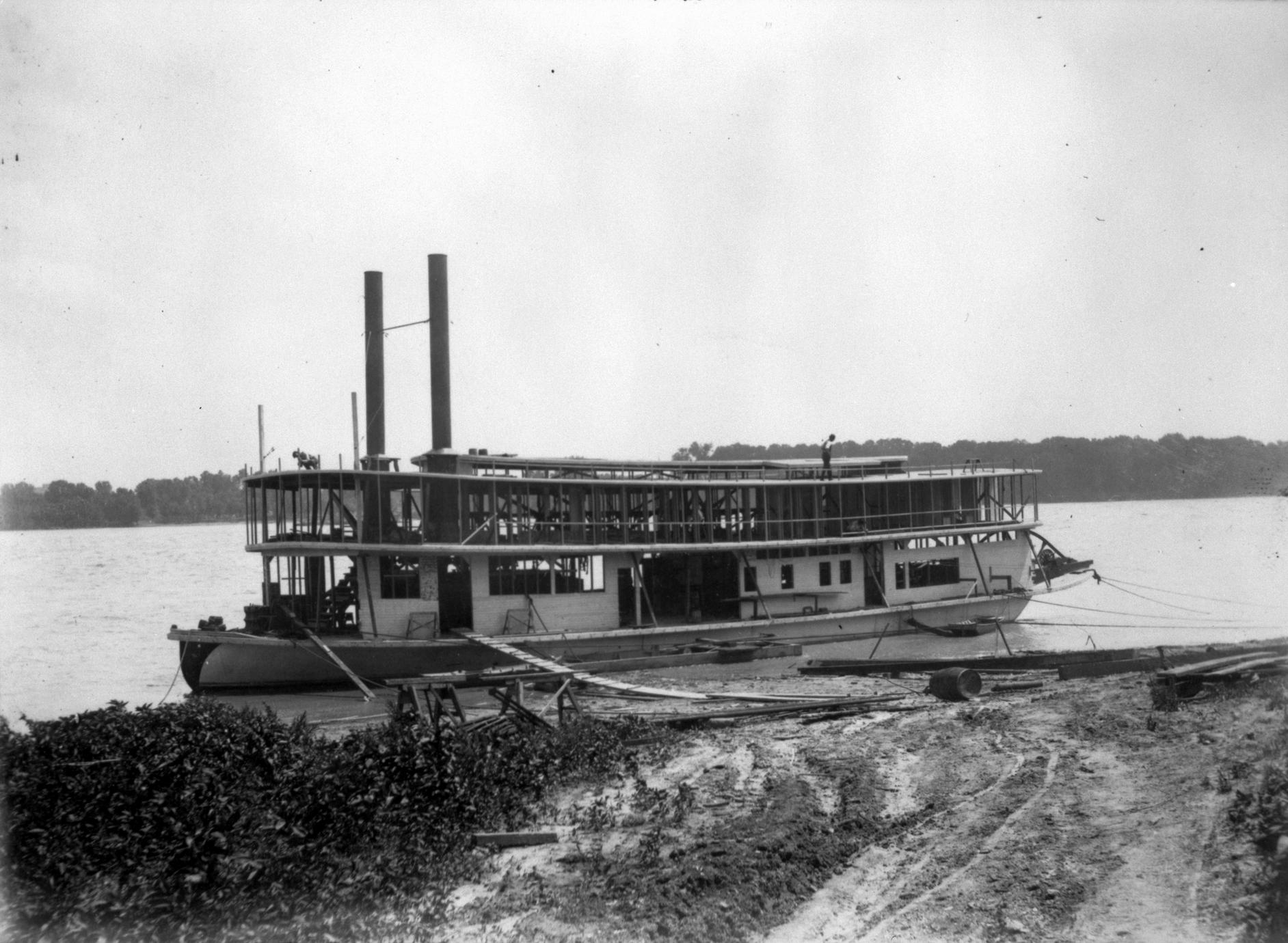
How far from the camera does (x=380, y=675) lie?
21.2 m

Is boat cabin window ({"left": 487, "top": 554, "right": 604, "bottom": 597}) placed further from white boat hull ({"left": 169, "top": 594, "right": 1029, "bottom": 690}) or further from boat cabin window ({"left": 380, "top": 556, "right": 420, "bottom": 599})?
boat cabin window ({"left": 380, "top": 556, "right": 420, "bottom": 599})

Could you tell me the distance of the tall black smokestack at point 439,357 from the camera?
26125mm

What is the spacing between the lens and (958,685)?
15.4 metres

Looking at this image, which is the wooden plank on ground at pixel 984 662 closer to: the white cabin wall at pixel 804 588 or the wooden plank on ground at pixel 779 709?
the wooden plank on ground at pixel 779 709

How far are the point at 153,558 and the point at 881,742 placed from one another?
94.4 meters

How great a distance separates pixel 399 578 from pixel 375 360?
10.7m

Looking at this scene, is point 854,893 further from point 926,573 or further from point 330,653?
point 926,573

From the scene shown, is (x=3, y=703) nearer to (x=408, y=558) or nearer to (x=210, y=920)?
(x=408, y=558)

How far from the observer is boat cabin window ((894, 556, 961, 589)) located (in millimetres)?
29641

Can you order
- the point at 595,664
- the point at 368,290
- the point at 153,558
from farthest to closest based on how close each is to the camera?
the point at 153,558 < the point at 368,290 < the point at 595,664

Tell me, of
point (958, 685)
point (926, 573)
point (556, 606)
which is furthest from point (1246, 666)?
point (926, 573)

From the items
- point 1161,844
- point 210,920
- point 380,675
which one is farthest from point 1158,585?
point 210,920

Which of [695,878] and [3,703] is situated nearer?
[695,878]

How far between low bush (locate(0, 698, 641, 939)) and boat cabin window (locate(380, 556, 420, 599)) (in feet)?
31.2
